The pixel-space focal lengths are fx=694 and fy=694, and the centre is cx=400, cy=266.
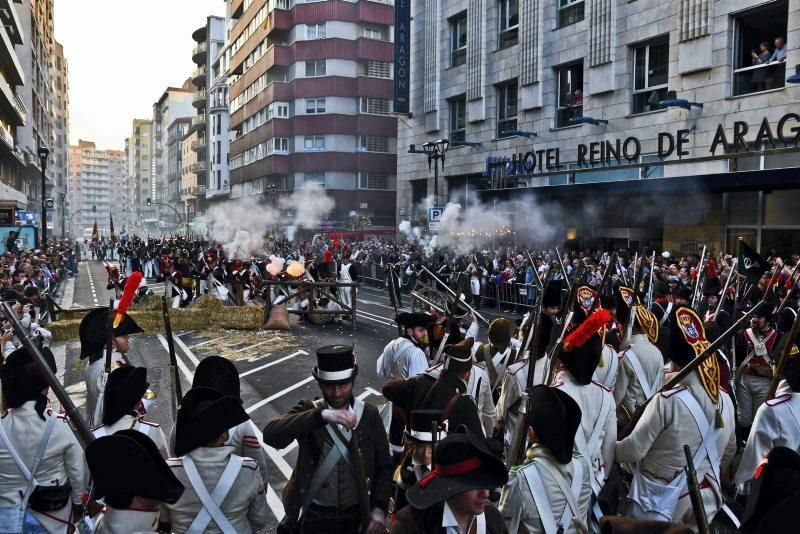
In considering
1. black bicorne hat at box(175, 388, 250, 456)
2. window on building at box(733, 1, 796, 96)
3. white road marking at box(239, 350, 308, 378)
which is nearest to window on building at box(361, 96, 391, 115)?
window on building at box(733, 1, 796, 96)

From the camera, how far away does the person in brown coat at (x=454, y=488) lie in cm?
314

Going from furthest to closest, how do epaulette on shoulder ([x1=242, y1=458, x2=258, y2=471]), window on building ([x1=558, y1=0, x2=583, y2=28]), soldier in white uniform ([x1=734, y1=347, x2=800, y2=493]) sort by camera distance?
window on building ([x1=558, y1=0, x2=583, y2=28]), soldier in white uniform ([x1=734, y1=347, x2=800, y2=493]), epaulette on shoulder ([x1=242, y1=458, x2=258, y2=471])

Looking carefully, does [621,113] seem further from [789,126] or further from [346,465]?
[346,465]

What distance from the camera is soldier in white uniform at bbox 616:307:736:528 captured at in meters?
4.62

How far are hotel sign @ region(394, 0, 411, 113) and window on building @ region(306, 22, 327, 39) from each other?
1946 cm

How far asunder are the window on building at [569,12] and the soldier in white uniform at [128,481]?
27226mm

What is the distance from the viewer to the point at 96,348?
641cm

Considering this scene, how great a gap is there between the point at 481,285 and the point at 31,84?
51.0 metres

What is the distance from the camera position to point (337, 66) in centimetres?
5444

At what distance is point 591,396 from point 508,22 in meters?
29.3

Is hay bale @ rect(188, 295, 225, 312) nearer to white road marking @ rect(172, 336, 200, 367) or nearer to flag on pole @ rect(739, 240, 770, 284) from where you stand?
white road marking @ rect(172, 336, 200, 367)

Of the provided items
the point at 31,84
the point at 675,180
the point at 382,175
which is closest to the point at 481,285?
the point at 675,180

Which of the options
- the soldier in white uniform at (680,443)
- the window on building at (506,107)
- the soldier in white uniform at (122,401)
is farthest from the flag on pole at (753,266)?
the window on building at (506,107)

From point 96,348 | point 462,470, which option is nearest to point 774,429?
point 462,470
